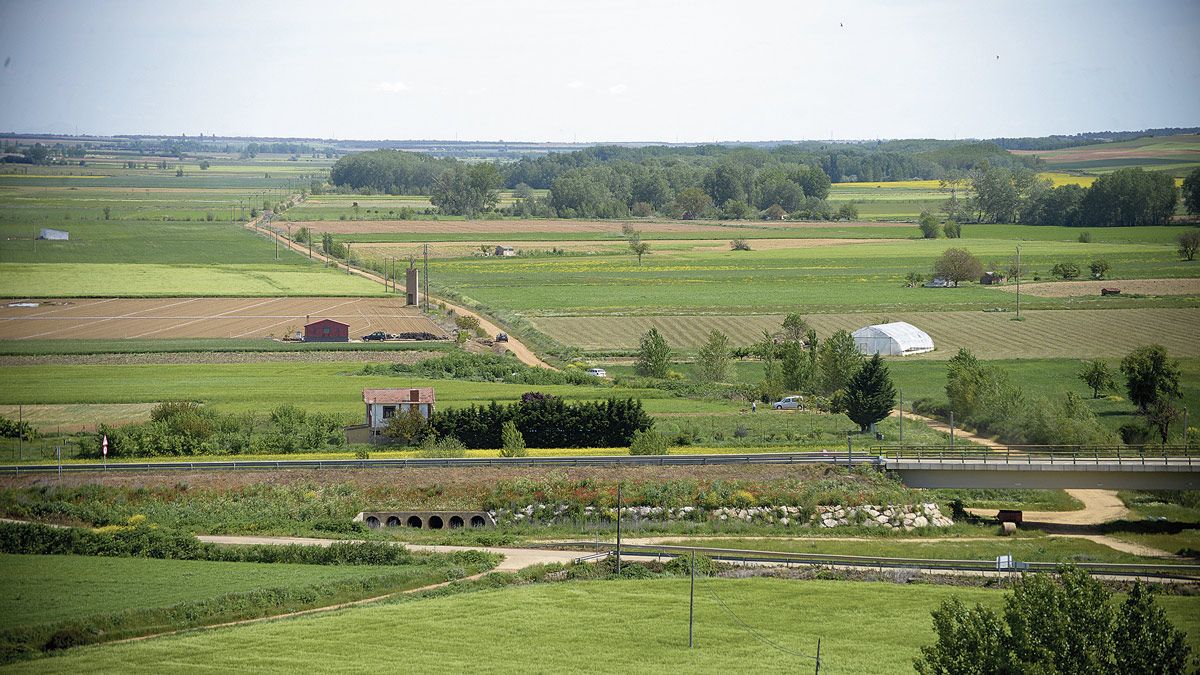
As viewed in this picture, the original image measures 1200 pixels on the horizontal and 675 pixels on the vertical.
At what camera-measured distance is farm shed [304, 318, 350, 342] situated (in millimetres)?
79062

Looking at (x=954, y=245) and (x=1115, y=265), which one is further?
(x=954, y=245)

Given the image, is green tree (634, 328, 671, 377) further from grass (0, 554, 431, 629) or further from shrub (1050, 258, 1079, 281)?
shrub (1050, 258, 1079, 281)

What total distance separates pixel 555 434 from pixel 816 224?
4943 inches

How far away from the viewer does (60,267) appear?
358ft

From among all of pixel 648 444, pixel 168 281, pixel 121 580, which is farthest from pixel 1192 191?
pixel 121 580

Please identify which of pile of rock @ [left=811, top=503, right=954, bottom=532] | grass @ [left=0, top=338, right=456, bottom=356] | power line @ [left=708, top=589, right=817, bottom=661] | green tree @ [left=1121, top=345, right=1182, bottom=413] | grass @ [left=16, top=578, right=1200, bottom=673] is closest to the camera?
grass @ [left=16, top=578, right=1200, bottom=673]

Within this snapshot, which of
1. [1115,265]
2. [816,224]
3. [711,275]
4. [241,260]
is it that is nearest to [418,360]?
[711,275]

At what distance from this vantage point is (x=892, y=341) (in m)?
74.5

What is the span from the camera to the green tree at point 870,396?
54.8 m

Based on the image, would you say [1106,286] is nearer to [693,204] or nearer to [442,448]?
[442,448]

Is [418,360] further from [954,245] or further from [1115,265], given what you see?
[954,245]

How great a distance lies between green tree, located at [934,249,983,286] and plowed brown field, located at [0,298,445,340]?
43102 millimetres

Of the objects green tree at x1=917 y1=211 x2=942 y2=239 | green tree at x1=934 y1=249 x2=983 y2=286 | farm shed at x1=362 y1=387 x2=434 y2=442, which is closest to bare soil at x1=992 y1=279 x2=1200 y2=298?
green tree at x1=934 y1=249 x2=983 y2=286

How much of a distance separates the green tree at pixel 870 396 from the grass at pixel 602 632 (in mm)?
18001
